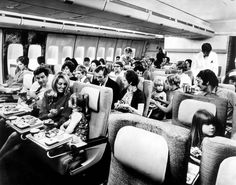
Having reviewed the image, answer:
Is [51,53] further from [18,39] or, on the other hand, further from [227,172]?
Answer: [227,172]

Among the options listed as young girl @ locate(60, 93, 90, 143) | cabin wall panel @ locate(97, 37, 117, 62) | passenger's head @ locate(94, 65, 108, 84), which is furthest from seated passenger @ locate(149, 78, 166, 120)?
cabin wall panel @ locate(97, 37, 117, 62)

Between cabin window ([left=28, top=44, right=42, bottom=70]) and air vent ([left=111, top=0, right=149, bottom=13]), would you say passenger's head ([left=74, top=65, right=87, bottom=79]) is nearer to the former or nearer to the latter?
air vent ([left=111, top=0, right=149, bottom=13])

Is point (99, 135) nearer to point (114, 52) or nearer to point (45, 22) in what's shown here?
point (45, 22)

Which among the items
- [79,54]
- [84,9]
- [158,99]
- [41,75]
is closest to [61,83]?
[41,75]

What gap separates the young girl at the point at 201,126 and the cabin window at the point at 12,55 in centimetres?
757

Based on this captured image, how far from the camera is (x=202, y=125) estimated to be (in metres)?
1.97

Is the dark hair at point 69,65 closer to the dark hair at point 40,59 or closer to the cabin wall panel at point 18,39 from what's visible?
the cabin wall panel at point 18,39

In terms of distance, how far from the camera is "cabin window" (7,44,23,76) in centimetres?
760

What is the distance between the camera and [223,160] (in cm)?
99

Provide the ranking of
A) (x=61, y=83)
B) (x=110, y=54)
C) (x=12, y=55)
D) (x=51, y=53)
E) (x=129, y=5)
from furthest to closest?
(x=110, y=54) < (x=51, y=53) < (x=12, y=55) < (x=129, y=5) < (x=61, y=83)

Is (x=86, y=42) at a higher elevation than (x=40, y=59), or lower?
higher

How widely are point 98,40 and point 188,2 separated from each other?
6658mm

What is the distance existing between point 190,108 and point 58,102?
192cm

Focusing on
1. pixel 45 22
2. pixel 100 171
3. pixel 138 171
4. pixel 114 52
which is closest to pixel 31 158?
pixel 100 171
